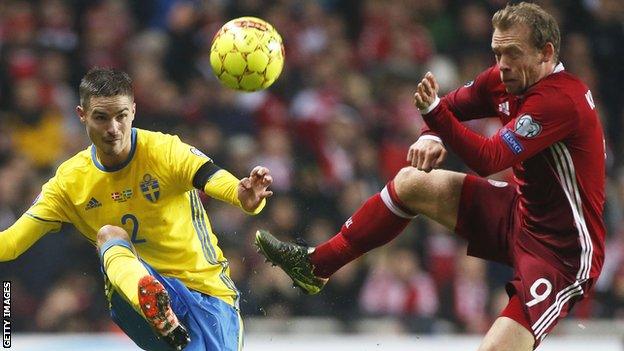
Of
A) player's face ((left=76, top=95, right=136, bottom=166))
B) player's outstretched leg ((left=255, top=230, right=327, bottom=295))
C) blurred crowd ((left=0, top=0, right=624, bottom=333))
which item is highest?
player's face ((left=76, top=95, right=136, bottom=166))

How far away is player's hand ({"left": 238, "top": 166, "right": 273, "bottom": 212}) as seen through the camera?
19.3ft

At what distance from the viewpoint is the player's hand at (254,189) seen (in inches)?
232

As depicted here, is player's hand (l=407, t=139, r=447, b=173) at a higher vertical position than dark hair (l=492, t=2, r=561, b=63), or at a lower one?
lower

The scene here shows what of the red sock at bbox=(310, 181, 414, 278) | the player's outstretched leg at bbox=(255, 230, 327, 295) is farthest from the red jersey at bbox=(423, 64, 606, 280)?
the player's outstretched leg at bbox=(255, 230, 327, 295)

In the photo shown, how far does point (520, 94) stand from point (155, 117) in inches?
228

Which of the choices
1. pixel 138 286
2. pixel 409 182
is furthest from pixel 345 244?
pixel 138 286

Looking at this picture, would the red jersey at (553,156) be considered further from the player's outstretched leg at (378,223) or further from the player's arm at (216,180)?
the player's arm at (216,180)

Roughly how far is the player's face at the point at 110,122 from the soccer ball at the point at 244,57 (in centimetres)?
77

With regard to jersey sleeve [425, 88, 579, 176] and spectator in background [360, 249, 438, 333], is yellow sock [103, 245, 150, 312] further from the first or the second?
spectator in background [360, 249, 438, 333]

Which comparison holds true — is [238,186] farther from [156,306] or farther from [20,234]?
[20,234]

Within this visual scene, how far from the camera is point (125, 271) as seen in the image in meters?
5.82

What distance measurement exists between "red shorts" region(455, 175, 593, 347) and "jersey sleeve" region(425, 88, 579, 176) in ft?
1.89

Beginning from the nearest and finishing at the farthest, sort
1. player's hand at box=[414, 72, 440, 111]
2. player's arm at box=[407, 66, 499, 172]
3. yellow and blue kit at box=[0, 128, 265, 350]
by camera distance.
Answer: player's hand at box=[414, 72, 440, 111], yellow and blue kit at box=[0, 128, 265, 350], player's arm at box=[407, 66, 499, 172]

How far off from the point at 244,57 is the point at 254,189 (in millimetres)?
1150
